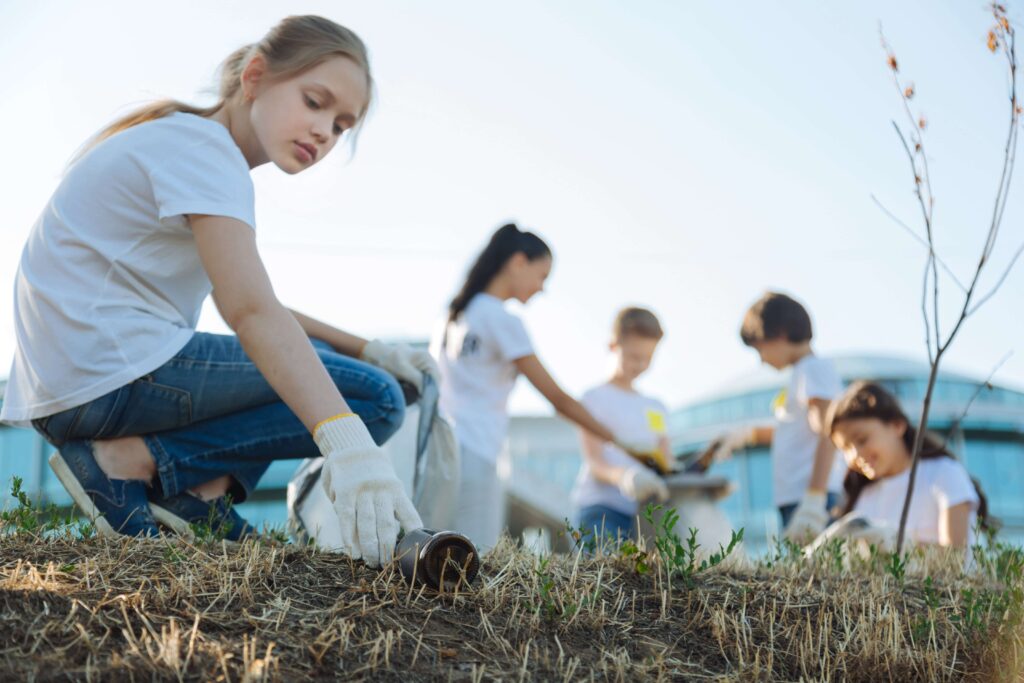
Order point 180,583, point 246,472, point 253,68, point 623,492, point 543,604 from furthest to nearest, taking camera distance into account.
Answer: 1. point 623,492
2. point 246,472
3. point 253,68
4. point 543,604
5. point 180,583

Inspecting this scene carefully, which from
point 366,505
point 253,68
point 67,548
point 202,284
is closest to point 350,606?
point 366,505

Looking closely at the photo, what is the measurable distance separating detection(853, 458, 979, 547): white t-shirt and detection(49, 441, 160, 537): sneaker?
318 centimetres

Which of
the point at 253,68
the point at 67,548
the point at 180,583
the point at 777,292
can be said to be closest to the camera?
the point at 180,583

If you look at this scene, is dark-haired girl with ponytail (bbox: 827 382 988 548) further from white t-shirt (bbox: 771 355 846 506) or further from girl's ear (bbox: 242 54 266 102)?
girl's ear (bbox: 242 54 266 102)

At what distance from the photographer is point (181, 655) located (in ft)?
5.14

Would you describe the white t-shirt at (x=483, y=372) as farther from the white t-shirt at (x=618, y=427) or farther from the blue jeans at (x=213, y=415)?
the blue jeans at (x=213, y=415)

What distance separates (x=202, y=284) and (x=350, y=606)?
122cm

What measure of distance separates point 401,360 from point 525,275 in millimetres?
1398

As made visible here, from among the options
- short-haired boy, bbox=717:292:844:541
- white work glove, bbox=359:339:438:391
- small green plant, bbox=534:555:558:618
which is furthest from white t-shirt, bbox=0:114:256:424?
short-haired boy, bbox=717:292:844:541

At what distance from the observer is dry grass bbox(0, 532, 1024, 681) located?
1.62 meters

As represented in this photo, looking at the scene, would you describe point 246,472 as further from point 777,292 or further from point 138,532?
point 777,292

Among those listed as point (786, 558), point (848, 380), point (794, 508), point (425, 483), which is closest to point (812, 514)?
point (794, 508)

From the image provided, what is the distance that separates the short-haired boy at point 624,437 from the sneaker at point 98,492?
2.67m

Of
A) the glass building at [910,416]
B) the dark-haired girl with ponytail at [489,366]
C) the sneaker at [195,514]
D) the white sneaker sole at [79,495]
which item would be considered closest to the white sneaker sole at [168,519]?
the sneaker at [195,514]
